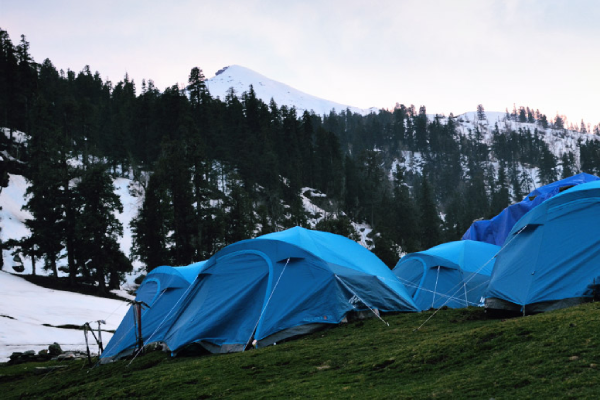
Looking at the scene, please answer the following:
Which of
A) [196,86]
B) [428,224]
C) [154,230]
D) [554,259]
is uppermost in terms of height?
[196,86]

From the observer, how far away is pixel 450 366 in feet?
20.5

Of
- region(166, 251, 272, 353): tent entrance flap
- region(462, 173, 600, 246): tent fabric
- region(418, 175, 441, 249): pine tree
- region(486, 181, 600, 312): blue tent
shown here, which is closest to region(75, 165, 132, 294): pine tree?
region(462, 173, 600, 246): tent fabric

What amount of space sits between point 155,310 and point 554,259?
35.2 feet

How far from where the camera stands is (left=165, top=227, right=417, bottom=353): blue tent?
11008mm

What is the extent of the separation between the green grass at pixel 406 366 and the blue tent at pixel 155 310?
227 cm

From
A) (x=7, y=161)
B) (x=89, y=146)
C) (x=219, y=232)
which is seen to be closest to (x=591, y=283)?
(x=219, y=232)

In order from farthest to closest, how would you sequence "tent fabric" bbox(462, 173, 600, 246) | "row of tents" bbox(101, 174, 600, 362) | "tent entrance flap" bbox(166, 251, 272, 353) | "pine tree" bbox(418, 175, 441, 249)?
"pine tree" bbox(418, 175, 441, 249) → "tent fabric" bbox(462, 173, 600, 246) → "tent entrance flap" bbox(166, 251, 272, 353) → "row of tents" bbox(101, 174, 600, 362)

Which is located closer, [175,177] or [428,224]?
[175,177]

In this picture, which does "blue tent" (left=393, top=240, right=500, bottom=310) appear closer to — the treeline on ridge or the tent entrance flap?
the tent entrance flap

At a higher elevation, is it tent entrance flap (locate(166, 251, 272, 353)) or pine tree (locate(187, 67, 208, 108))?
pine tree (locate(187, 67, 208, 108))

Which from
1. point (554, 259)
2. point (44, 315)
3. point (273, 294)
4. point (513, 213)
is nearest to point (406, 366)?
point (554, 259)

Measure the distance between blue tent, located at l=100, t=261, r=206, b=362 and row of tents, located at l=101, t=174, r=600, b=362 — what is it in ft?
0.13

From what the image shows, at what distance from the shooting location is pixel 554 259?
9906 mm

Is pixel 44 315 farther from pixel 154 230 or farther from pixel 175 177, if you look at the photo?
pixel 175 177
